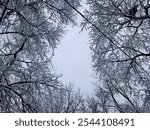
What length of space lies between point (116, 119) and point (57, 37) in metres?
3.84

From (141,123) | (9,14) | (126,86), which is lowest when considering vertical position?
→ (141,123)

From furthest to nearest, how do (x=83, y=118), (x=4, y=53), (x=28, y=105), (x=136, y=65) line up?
(x=136, y=65)
(x=4, y=53)
(x=28, y=105)
(x=83, y=118)

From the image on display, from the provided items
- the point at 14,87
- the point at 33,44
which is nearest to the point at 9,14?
the point at 33,44

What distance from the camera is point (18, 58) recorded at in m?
10.6

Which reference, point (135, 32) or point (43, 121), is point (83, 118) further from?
point (135, 32)

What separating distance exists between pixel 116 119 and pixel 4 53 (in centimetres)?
405

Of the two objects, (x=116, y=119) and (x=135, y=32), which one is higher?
(x=135, y=32)

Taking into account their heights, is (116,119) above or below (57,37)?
below

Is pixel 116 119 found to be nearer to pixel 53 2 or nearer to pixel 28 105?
pixel 28 105

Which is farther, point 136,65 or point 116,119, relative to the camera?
point 136,65

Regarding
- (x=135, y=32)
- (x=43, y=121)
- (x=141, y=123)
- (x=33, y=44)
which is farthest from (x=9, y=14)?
(x=141, y=123)

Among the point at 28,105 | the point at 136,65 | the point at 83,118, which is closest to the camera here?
the point at 83,118

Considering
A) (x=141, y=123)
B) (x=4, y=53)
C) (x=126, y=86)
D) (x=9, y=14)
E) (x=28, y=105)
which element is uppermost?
(x=9, y=14)

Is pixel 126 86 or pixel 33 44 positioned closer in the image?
pixel 33 44
